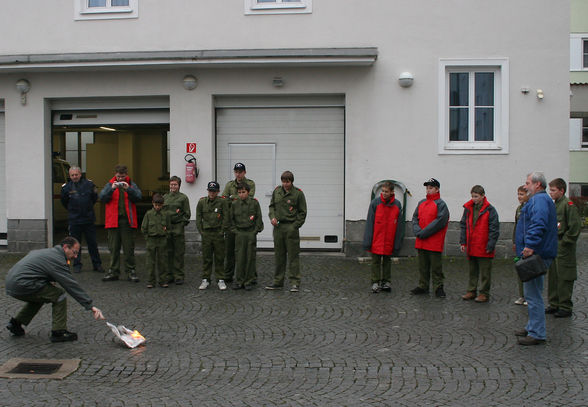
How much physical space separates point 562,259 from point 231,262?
485 centimetres

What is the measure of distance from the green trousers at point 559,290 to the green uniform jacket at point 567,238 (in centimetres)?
7

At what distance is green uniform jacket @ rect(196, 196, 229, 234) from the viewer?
30.6ft

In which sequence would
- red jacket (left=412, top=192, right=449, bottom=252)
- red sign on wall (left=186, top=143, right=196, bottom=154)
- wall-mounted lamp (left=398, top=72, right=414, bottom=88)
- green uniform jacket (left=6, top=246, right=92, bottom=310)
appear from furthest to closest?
red sign on wall (left=186, top=143, right=196, bottom=154), wall-mounted lamp (left=398, top=72, right=414, bottom=88), red jacket (left=412, top=192, right=449, bottom=252), green uniform jacket (left=6, top=246, right=92, bottom=310)

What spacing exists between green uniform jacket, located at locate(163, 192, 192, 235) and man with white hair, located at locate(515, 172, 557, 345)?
5287mm

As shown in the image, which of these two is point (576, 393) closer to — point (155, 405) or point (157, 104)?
point (155, 405)

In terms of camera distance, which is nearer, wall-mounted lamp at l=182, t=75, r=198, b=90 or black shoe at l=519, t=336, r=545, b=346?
black shoe at l=519, t=336, r=545, b=346

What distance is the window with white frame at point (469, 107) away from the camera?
12.1 metres

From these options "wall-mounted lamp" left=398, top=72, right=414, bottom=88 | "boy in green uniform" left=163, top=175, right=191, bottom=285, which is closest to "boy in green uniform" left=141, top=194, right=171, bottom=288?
"boy in green uniform" left=163, top=175, right=191, bottom=285

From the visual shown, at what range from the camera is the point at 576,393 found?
509 centimetres

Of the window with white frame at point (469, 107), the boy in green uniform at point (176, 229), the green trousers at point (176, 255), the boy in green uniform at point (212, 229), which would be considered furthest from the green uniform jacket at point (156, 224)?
the window with white frame at point (469, 107)

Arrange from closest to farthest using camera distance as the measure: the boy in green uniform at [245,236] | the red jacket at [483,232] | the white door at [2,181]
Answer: the red jacket at [483,232] → the boy in green uniform at [245,236] → the white door at [2,181]

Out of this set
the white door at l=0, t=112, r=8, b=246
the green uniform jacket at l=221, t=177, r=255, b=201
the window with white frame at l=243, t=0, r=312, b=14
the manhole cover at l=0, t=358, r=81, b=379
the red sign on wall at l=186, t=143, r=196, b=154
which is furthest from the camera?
the white door at l=0, t=112, r=8, b=246

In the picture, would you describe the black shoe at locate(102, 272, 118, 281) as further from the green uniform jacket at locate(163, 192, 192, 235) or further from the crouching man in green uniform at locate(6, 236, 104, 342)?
the crouching man in green uniform at locate(6, 236, 104, 342)

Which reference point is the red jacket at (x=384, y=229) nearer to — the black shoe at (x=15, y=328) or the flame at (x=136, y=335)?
the flame at (x=136, y=335)
